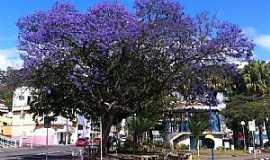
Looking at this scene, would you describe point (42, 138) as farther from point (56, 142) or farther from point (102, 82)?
point (102, 82)

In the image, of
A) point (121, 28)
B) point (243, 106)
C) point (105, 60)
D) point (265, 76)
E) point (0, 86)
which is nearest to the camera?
point (121, 28)

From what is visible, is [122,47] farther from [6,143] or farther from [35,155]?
[6,143]

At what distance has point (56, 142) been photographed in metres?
92.7

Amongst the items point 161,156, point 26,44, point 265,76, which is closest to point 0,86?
point 26,44

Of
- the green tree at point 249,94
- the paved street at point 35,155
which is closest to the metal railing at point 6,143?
the paved street at point 35,155

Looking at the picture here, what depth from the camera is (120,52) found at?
100 ft

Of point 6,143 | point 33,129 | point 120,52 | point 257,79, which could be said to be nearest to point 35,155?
point 120,52

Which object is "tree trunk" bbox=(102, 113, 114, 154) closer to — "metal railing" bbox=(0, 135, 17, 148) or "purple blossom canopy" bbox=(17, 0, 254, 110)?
"purple blossom canopy" bbox=(17, 0, 254, 110)

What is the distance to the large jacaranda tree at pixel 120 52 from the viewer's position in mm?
29453

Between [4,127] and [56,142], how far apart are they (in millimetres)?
12557

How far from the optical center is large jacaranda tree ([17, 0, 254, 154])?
96.6 feet

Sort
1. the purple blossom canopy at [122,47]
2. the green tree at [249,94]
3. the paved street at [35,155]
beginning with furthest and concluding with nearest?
the green tree at [249,94] < the paved street at [35,155] < the purple blossom canopy at [122,47]

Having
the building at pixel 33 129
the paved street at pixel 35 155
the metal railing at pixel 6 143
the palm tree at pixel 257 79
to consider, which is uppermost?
the palm tree at pixel 257 79

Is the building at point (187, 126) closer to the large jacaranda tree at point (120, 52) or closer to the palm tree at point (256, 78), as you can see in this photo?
the palm tree at point (256, 78)
